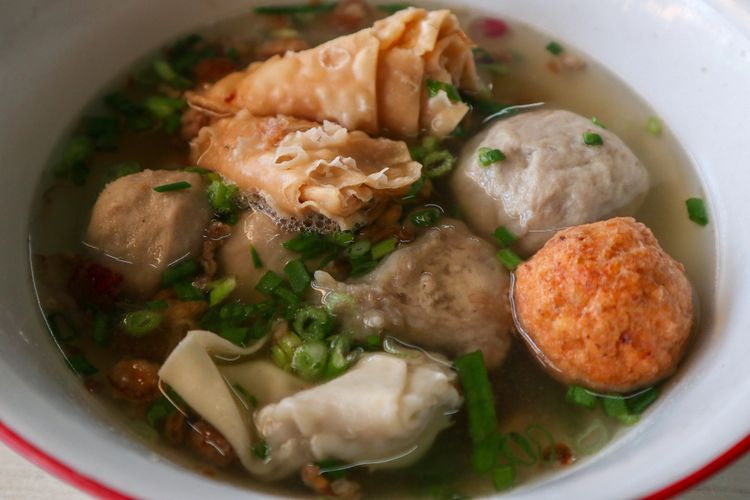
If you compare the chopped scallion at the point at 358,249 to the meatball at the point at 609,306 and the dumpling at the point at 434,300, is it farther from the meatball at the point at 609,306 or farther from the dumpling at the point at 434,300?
the meatball at the point at 609,306

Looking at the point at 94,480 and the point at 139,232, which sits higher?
the point at 94,480

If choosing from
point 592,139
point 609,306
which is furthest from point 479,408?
point 592,139

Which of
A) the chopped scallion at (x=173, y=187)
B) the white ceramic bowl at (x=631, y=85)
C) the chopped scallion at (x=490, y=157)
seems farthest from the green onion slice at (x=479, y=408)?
the chopped scallion at (x=173, y=187)

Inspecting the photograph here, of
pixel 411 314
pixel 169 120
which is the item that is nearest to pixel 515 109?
pixel 411 314

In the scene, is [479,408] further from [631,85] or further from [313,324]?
[631,85]

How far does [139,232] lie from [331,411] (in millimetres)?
813

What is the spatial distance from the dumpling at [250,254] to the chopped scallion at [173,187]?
0.21m

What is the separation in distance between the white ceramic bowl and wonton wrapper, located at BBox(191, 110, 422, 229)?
53cm

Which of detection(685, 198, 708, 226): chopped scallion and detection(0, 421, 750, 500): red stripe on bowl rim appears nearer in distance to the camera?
detection(0, 421, 750, 500): red stripe on bowl rim

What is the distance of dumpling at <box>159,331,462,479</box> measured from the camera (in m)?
1.67

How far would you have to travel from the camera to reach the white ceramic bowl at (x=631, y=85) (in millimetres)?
1296

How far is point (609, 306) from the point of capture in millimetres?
1632

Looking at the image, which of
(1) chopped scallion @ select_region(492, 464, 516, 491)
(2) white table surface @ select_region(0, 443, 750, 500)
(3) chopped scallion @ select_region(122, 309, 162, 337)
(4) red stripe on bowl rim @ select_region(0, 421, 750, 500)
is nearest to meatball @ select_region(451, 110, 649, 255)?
(1) chopped scallion @ select_region(492, 464, 516, 491)

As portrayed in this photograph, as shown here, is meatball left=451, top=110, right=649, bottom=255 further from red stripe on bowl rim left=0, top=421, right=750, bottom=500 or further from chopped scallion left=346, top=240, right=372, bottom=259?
red stripe on bowl rim left=0, top=421, right=750, bottom=500
